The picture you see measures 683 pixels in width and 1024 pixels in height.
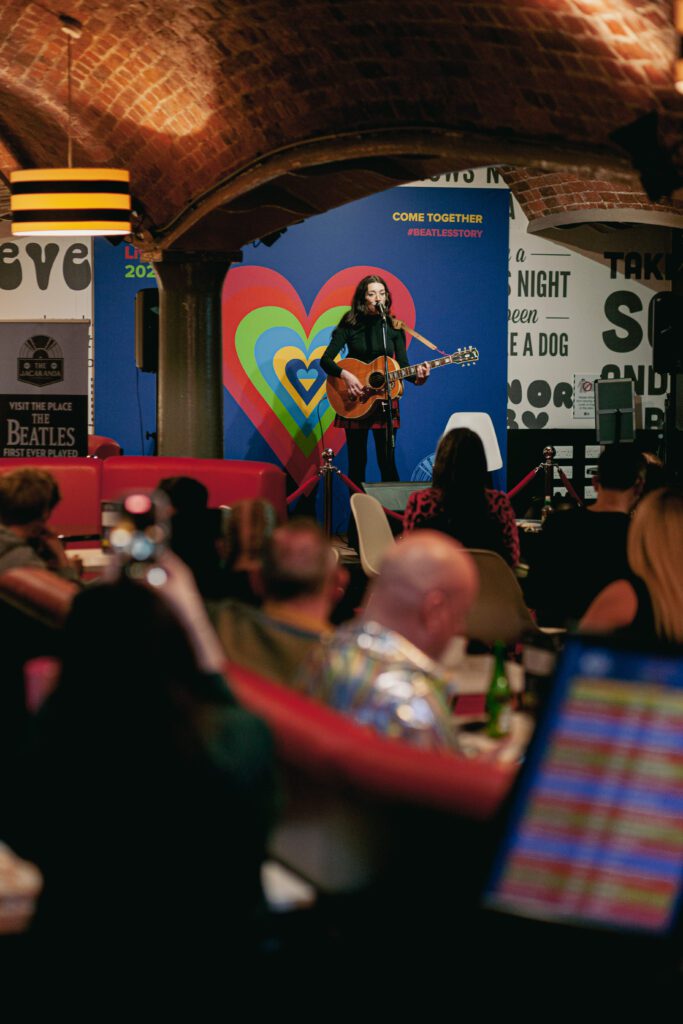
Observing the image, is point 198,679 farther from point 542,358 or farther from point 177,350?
point 542,358

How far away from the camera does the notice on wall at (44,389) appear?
424 inches

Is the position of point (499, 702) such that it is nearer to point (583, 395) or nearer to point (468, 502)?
point (468, 502)

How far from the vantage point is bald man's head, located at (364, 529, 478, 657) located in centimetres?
242

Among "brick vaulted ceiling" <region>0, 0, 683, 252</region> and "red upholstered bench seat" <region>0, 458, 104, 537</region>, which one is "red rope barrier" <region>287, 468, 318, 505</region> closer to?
"red upholstered bench seat" <region>0, 458, 104, 537</region>

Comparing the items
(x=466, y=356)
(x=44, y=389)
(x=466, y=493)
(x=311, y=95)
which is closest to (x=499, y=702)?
(x=466, y=493)

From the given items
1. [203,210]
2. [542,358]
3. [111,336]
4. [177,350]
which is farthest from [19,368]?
[542,358]

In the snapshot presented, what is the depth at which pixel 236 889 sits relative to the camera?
183cm

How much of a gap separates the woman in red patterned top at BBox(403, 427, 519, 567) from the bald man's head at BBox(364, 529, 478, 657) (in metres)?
2.90

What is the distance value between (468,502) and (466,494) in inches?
1.3

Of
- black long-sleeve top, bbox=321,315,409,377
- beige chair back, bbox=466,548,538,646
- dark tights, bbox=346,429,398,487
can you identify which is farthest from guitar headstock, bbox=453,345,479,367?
beige chair back, bbox=466,548,538,646

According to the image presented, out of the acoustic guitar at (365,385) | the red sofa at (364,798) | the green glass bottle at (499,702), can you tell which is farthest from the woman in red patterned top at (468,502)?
the acoustic guitar at (365,385)

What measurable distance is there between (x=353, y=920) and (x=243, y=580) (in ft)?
6.75

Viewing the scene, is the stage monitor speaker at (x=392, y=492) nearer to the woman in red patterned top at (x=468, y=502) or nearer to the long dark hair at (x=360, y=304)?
the long dark hair at (x=360, y=304)

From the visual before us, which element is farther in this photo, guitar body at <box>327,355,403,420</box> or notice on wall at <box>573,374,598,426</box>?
notice on wall at <box>573,374,598,426</box>
